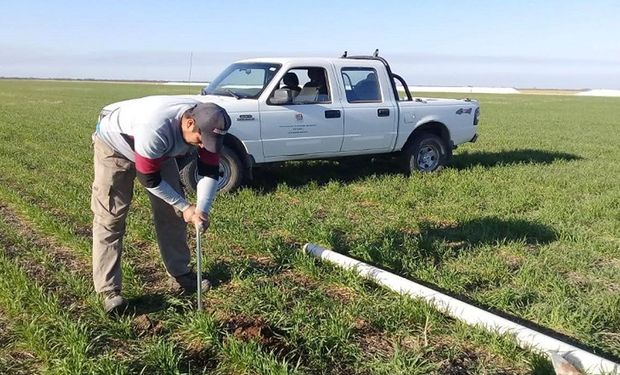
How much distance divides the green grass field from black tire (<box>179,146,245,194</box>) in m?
0.21

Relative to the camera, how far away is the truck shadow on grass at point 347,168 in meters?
8.47

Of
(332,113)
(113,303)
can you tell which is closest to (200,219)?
(113,303)

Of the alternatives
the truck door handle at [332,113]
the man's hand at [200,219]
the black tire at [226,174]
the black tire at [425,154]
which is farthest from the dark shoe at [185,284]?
the black tire at [425,154]

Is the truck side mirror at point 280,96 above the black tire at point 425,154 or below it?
above

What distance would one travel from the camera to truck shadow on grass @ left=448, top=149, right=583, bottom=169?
10.4 meters

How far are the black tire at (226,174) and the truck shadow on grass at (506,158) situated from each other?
4462 millimetres

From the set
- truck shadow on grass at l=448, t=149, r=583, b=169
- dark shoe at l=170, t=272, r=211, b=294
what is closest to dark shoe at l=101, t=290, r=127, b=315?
dark shoe at l=170, t=272, r=211, b=294

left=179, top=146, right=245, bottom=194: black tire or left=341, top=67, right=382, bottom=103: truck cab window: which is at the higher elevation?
left=341, top=67, right=382, bottom=103: truck cab window

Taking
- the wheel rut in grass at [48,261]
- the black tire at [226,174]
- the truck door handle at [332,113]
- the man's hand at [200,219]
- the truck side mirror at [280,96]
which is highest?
the truck side mirror at [280,96]

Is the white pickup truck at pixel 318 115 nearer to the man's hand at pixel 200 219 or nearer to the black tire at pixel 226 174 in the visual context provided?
the black tire at pixel 226 174

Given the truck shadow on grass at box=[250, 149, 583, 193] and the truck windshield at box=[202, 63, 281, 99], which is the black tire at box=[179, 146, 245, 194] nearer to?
the truck shadow on grass at box=[250, 149, 583, 193]

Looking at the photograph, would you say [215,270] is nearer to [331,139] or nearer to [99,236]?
[99,236]

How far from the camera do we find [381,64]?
28.2ft

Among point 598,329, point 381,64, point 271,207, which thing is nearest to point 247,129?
point 271,207
